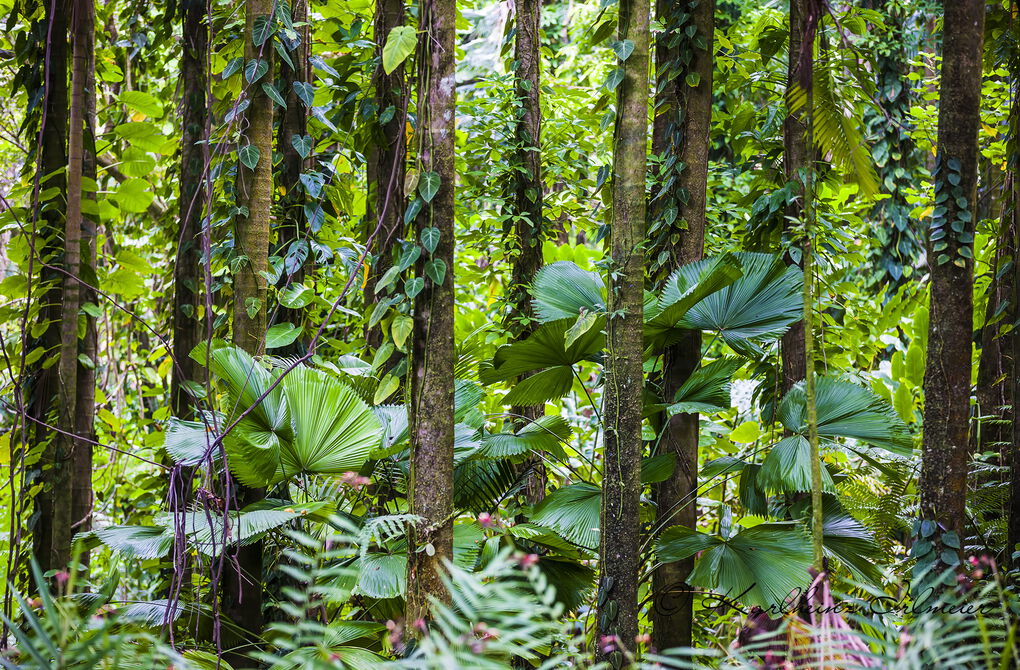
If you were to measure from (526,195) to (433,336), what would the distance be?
75.2 inches

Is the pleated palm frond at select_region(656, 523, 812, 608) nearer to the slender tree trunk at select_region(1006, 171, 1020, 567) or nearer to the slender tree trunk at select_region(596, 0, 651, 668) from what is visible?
the slender tree trunk at select_region(596, 0, 651, 668)

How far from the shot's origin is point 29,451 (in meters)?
3.02

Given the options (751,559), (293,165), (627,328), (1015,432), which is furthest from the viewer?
(293,165)

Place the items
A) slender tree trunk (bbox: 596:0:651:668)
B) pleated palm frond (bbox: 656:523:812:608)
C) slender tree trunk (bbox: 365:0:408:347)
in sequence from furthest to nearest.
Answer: slender tree trunk (bbox: 365:0:408:347), pleated palm frond (bbox: 656:523:812:608), slender tree trunk (bbox: 596:0:651:668)

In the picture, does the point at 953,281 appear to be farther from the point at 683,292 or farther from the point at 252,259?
→ the point at 252,259

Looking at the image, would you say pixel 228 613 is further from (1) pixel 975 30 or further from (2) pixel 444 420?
(1) pixel 975 30

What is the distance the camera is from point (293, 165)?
333 cm

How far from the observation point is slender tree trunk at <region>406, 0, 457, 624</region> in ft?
6.64

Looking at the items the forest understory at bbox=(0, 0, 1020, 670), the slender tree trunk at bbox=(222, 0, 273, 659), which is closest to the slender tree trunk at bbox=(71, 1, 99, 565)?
the forest understory at bbox=(0, 0, 1020, 670)

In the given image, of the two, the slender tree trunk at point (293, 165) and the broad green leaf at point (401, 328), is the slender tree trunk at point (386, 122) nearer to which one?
the slender tree trunk at point (293, 165)

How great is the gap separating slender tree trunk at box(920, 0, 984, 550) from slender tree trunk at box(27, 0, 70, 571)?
123 inches

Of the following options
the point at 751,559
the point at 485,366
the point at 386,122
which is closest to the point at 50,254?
the point at 386,122

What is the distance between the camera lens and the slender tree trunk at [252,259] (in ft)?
9.03

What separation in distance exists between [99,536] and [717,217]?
3174mm
